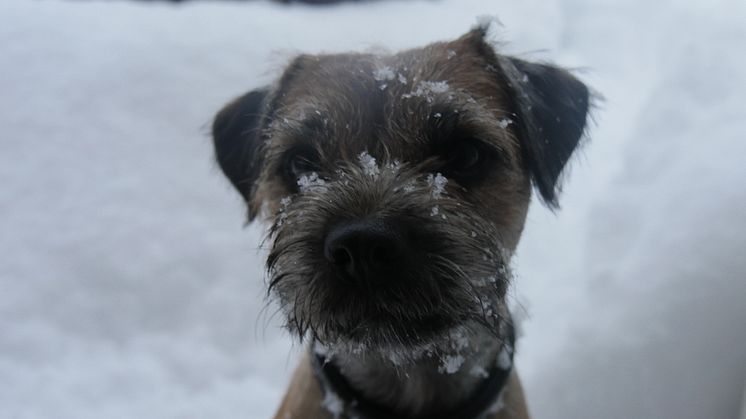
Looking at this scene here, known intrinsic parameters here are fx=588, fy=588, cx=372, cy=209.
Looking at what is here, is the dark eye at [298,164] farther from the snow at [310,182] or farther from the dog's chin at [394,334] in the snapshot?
the dog's chin at [394,334]

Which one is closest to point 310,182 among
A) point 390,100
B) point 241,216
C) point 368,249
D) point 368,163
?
point 368,163

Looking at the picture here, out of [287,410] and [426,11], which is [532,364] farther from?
[426,11]

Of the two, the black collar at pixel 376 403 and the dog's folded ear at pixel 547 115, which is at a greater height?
the dog's folded ear at pixel 547 115

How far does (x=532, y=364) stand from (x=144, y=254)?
1928 mm

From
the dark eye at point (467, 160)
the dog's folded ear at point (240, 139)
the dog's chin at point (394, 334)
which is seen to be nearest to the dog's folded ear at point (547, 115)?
the dark eye at point (467, 160)

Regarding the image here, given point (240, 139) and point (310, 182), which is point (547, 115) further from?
point (240, 139)

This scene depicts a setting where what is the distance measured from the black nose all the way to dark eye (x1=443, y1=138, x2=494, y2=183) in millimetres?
383

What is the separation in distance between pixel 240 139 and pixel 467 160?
0.88 metres

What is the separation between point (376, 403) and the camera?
1.67 metres

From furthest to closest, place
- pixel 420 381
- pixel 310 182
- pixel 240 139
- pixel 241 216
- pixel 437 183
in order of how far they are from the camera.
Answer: pixel 241 216 < pixel 240 139 < pixel 420 381 < pixel 310 182 < pixel 437 183

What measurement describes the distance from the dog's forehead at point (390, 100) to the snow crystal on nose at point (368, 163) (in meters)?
0.04

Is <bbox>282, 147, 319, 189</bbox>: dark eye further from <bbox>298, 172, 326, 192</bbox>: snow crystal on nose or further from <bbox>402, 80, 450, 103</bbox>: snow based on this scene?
<bbox>402, 80, 450, 103</bbox>: snow

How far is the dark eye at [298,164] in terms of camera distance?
162 centimetres

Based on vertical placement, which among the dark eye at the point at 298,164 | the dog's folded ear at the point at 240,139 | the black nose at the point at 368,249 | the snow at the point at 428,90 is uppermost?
→ the snow at the point at 428,90
